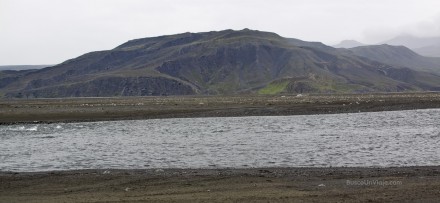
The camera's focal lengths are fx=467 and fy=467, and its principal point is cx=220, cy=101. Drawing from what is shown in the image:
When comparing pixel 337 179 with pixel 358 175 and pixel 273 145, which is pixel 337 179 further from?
pixel 273 145

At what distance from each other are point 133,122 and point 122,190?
50.1 metres

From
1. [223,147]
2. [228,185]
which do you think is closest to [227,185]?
[228,185]

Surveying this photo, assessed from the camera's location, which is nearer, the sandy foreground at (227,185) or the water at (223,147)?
the sandy foreground at (227,185)

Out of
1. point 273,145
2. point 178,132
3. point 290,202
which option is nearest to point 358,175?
point 290,202

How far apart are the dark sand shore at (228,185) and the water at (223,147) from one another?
353cm

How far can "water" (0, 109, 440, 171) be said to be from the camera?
102 feet

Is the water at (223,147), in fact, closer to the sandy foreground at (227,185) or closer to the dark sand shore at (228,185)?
the sandy foreground at (227,185)

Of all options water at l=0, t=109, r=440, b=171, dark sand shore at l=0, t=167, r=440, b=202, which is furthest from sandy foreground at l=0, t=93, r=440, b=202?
water at l=0, t=109, r=440, b=171

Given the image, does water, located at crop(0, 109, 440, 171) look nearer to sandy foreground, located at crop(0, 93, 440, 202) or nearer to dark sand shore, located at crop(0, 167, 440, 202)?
sandy foreground, located at crop(0, 93, 440, 202)

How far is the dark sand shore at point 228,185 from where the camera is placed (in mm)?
19172

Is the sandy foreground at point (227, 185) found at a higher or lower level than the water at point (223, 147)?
higher

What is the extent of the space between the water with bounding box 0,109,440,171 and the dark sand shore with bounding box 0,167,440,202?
353 cm

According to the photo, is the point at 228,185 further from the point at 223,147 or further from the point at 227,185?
the point at 223,147

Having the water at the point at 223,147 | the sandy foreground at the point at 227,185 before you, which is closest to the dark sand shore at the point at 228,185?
the sandy foreground at the point at 227,185
